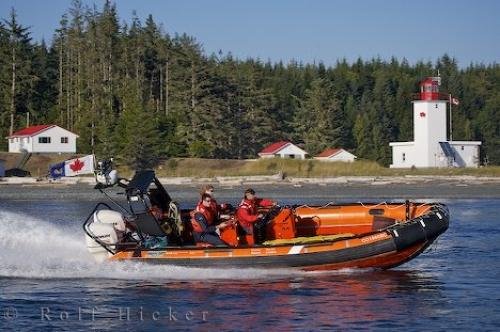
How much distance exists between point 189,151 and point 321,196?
2503cm

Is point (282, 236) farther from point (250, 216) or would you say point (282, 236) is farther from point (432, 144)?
point (432, 144)

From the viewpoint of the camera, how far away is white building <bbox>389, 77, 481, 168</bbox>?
65750mm

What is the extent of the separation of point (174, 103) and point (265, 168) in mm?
17914

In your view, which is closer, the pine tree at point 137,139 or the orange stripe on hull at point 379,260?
the orange stripe on hull at point 379,260

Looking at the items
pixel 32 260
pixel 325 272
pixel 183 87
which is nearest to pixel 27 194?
pixel 183 87

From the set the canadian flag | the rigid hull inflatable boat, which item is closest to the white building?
the canadian flag

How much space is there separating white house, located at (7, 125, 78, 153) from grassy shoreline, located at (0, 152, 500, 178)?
1.51 metres

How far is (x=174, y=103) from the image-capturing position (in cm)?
7900

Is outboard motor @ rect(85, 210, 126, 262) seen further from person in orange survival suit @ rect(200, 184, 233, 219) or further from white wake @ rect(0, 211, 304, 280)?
person in orange survival suit @ rect(200, 184, 233, 219)

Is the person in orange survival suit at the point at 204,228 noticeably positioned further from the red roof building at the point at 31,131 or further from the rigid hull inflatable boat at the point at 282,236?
the red roof building at the point at 31,131

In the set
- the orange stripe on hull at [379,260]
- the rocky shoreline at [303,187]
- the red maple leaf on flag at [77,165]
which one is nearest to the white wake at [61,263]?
the orange stripe on hull at [379,260]

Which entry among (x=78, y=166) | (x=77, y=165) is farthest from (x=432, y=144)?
(x=77, y=165)

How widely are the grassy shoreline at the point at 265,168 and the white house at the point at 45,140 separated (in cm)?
151

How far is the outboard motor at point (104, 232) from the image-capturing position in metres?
18.7
